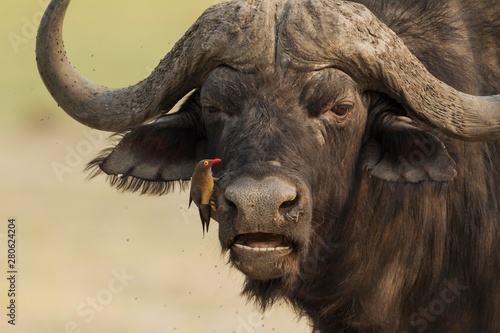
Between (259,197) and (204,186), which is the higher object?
(259,197)

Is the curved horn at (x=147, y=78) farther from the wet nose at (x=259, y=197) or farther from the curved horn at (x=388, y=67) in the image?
the wet nose at (x=259, y=197)

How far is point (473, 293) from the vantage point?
8.49m

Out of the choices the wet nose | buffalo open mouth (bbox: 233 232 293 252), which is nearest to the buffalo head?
buffalo open mouth (bbox: 233 232 293 252)

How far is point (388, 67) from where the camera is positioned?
7691mm

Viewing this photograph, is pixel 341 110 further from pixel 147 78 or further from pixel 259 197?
pixel 147 78

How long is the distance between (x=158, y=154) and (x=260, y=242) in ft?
5.22

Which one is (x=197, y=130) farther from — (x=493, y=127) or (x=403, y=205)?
(x=493, y=127)

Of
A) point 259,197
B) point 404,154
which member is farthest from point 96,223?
point 259,197

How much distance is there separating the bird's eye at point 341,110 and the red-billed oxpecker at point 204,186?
863 millimetres

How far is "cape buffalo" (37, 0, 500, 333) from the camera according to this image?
7297 millimetres

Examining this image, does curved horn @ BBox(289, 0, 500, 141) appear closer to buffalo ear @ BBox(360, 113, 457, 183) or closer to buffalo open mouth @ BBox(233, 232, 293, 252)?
buffalo ear @ BBox(360, 113, 457, 183)

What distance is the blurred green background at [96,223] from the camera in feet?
47.4

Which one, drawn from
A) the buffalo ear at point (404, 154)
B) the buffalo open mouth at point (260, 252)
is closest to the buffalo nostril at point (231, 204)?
the buffalo open mouth at point (260, 252)

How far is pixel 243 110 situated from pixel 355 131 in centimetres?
78
